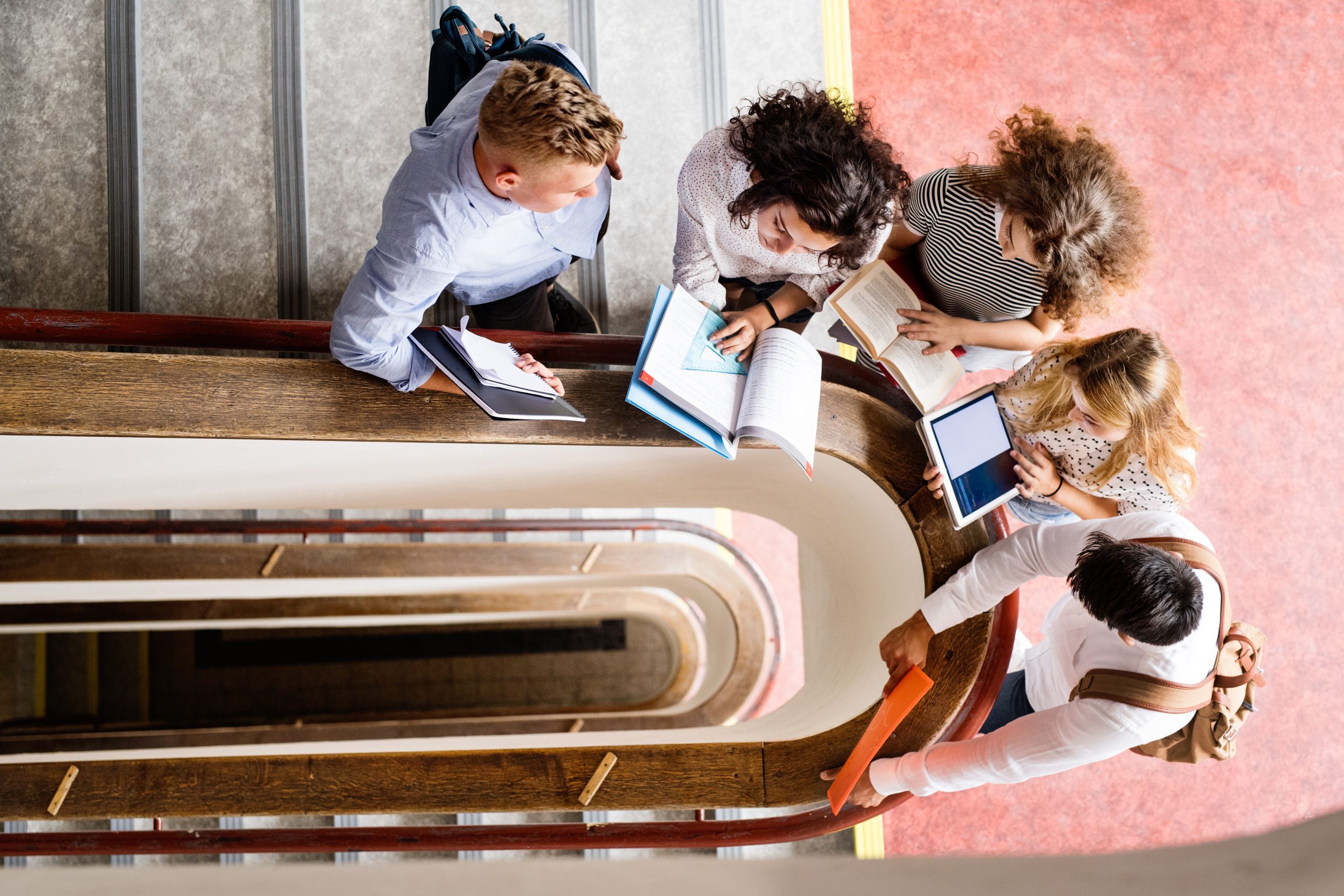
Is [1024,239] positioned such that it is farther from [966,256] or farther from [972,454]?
[972,454]

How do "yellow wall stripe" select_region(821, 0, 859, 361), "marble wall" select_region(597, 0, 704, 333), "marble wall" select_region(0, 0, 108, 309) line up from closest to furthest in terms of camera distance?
"marble wall" select_region(0, 0, 108, 309) → "marble wall" select_region(597, 0, 704, 333) → "yellow wall stripe" select_region(821, 0, 859, 361)

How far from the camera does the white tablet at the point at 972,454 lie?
7.20ft

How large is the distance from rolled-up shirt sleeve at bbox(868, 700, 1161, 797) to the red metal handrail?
0.14 meters

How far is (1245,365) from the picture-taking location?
421 centimetres

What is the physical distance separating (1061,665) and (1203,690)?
446mm

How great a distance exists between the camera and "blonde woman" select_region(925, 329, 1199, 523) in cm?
204

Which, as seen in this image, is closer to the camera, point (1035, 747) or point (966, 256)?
point (1035, 747)

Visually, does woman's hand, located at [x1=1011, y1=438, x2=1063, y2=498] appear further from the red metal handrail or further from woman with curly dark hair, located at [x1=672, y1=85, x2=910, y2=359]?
woman with curly dark hair, located at [x1=672, y1=85, x2=910, y2=359]

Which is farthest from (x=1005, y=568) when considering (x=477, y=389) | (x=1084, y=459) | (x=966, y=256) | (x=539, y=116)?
(x=539, y=116)

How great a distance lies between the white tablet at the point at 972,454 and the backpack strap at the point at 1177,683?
0.40 m

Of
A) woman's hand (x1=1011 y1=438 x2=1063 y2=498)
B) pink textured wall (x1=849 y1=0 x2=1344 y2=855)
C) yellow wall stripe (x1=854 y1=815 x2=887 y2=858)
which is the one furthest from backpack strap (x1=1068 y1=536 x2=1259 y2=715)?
yellow wall stripe (x1=854 y1=815 x2=887 y2=858)

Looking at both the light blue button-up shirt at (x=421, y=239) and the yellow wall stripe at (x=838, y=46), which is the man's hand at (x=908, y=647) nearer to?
the light blue button-up shirt at (x=421, y=239)

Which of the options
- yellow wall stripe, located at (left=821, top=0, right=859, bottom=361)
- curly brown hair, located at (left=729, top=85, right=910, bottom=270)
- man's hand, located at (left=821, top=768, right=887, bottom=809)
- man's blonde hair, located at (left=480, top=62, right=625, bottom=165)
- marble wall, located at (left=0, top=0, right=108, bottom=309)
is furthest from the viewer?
yellow wall stripe, located at (left=821, top=0, right=859, bottom=361)

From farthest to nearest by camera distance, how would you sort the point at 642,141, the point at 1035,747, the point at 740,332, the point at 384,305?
the point at 642,141 < the point at 740,332 < the point at 1035,747 < the point at 384,305
